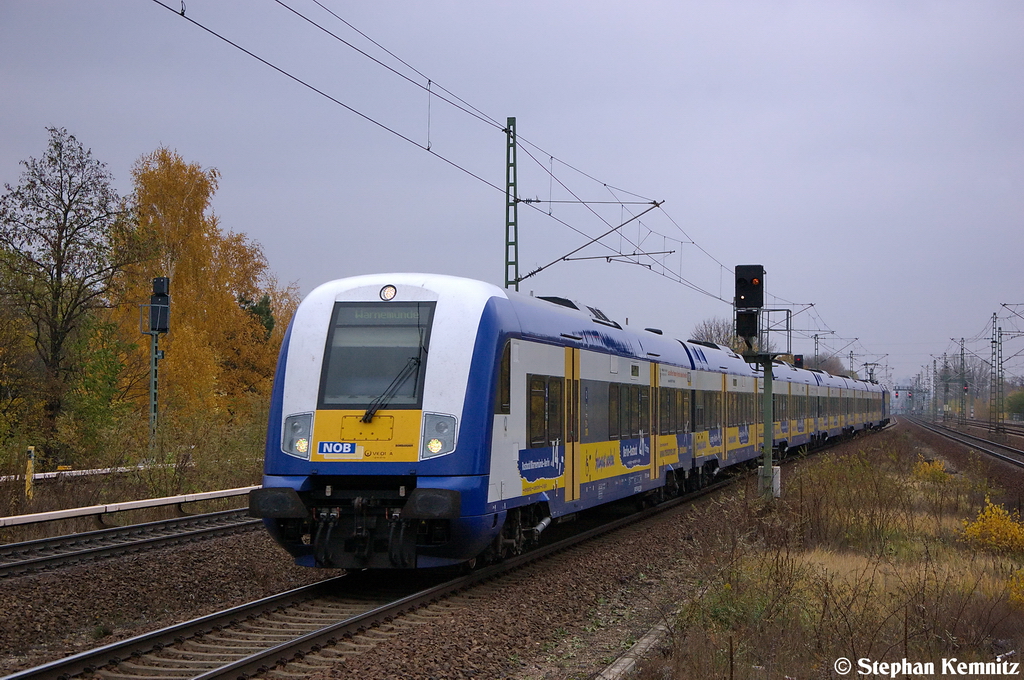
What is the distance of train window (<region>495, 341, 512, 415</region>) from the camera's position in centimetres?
1016

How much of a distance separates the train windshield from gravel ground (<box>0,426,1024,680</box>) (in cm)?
211

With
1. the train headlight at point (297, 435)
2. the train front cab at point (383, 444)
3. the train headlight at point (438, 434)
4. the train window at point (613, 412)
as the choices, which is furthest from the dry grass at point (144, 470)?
the train window at point (613, 412)

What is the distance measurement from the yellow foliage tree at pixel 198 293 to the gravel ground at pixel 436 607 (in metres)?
18.9

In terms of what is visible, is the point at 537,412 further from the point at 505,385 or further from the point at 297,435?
the point at 297,435

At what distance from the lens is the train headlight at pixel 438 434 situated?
9.46 meters

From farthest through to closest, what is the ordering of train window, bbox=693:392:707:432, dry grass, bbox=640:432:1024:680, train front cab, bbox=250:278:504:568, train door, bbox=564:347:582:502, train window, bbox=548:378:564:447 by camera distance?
train window, bbox=693:392:707:432 → train door, bbox=564:347:582:502 → train window, bbox=548:378:564:447 → train front cab, bbox=250:278:504:568 → dry grass, bbox=640:432:1024:680

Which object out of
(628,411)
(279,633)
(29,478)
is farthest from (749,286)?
(29,478)

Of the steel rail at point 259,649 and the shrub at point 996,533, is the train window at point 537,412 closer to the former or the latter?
the steel rail at point 259,649

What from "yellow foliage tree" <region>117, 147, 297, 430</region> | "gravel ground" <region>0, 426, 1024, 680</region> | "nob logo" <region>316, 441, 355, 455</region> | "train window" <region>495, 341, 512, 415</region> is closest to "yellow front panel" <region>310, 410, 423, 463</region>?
"nob logo" <region>316, 441, 355, 455</region>

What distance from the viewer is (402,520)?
9406 mm

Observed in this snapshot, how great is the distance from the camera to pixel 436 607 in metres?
9.20

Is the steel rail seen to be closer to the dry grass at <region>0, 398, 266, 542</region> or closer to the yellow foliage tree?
the dry grass at <region>0, 398, 266, 542</region>

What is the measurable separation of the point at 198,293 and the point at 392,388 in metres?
29.1

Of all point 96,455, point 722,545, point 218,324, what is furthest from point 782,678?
point 218,324
